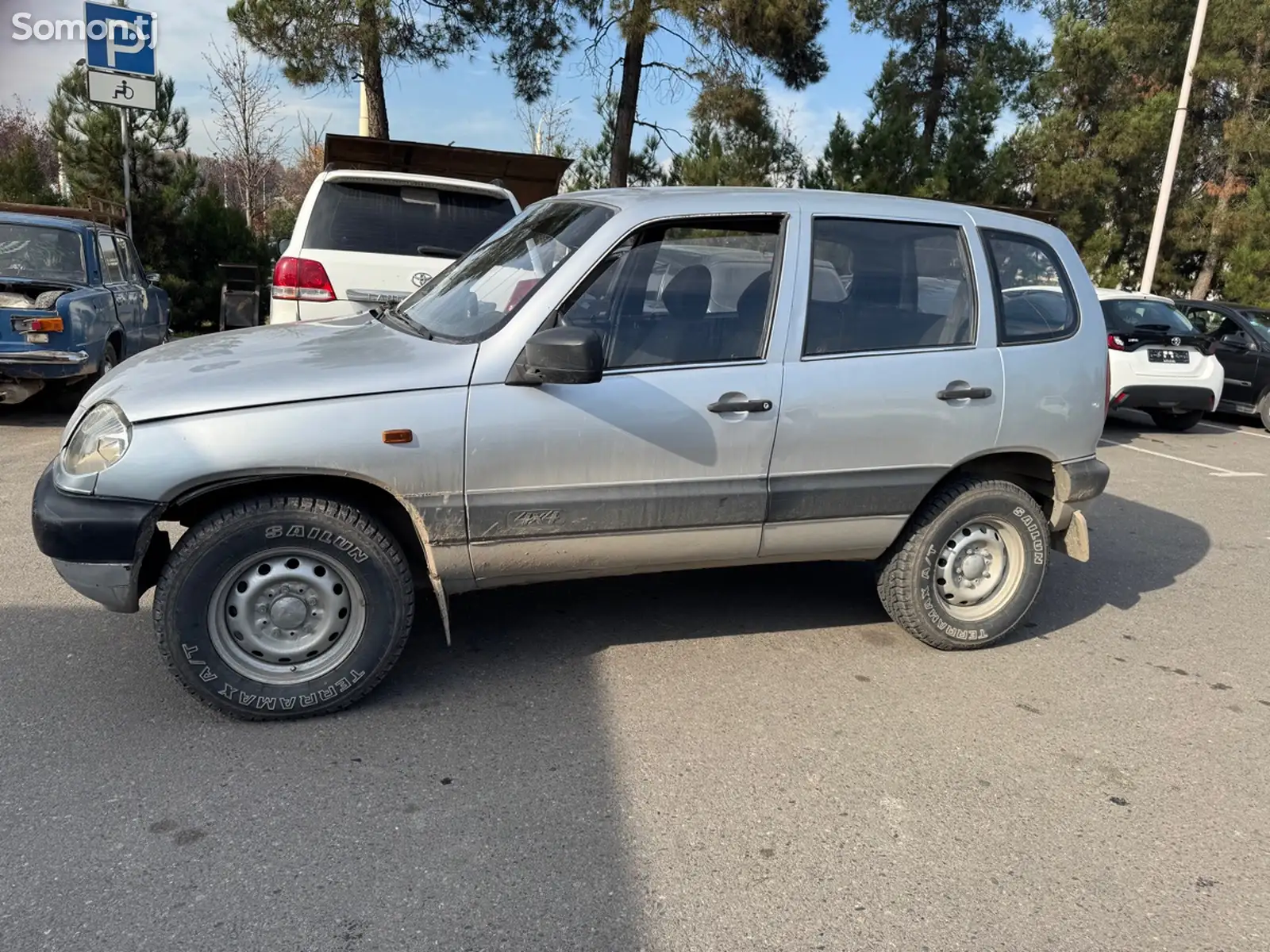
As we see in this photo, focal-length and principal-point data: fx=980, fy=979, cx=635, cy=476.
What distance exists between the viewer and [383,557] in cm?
351

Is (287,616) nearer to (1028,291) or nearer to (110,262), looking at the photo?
(1028,291)

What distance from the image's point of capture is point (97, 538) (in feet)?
10.7

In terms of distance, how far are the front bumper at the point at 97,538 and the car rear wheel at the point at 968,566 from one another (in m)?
3.06

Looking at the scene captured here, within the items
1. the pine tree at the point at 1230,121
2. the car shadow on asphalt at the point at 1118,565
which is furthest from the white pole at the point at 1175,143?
the car shadow on asphalt at the point at 1118,565

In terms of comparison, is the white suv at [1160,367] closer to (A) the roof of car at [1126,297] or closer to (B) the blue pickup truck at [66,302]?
(A) the roof of car at [1126,297]

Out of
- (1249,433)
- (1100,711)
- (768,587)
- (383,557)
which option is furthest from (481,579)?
(1249,433)

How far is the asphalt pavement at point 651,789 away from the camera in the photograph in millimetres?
2635

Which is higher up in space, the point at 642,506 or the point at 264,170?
the point at 264,170

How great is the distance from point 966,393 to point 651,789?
214 centimetres

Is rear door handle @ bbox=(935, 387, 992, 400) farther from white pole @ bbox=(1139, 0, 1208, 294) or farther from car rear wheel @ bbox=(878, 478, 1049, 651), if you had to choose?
white pole @ bbox=(1139, 0, 1208, 294)

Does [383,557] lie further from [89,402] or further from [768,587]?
[768,587]

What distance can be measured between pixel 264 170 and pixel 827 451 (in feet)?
88.5

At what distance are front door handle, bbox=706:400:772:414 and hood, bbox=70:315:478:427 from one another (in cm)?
95

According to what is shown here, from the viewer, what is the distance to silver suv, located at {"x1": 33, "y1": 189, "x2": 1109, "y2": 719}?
336 cm
